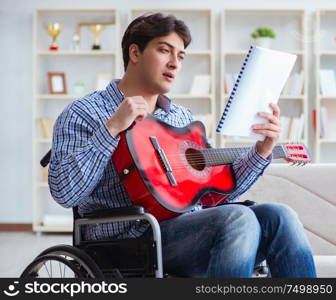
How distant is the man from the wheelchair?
2.0 inches

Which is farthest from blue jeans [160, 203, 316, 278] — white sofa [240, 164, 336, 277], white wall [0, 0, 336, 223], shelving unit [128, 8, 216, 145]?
white wall [0, 0, 336, 223]

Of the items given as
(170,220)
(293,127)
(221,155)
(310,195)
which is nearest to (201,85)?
(293,127)

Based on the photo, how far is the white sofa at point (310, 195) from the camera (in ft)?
8.87

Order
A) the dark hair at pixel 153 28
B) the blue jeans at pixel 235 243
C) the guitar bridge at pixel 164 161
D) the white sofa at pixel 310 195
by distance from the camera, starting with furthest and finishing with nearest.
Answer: the white sofa at pixel 310 195 → the dark hair at pixel 153 28 → the guitar bridge at pixel 164 161 → the blue jeans at pixel 235 243

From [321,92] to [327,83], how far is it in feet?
0.30

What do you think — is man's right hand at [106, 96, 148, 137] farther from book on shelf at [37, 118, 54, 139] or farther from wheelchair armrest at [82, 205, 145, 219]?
book on shelf at [37, 118, 54, 139]

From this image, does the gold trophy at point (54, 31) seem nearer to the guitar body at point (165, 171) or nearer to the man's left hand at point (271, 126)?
the guitar body at point (165, 171)

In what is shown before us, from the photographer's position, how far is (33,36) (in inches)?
233

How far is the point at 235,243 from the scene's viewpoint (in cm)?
171

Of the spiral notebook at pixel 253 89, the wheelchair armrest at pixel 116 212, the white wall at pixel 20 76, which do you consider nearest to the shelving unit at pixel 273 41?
the white wall at pixel 20 76

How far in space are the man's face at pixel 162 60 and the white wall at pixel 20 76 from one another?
412cm

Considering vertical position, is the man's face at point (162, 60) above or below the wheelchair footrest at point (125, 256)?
above

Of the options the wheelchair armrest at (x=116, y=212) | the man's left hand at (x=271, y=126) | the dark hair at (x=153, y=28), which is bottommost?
the wheelchair armrest at (x=116, y=212)

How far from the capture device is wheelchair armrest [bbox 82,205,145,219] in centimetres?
177
